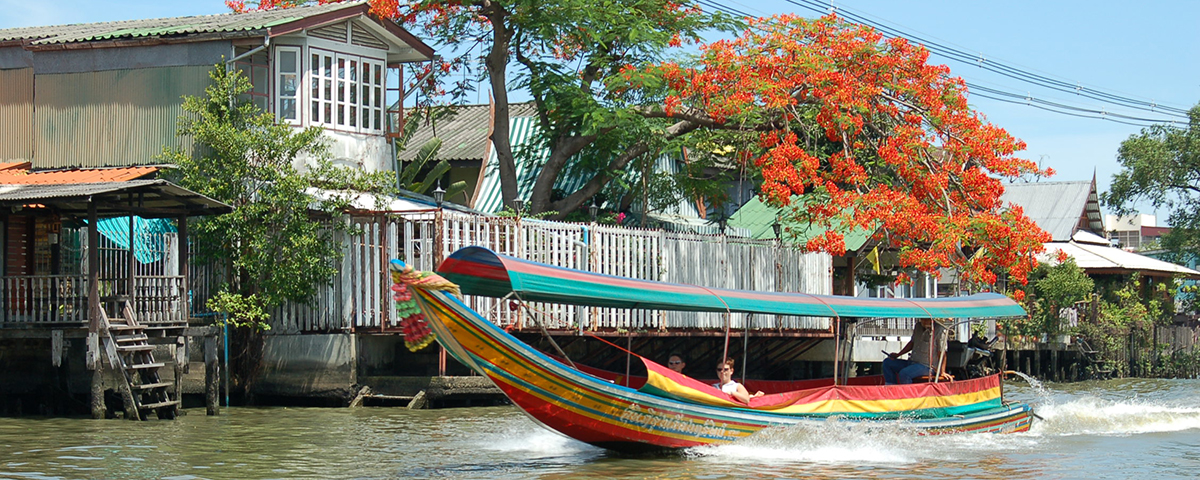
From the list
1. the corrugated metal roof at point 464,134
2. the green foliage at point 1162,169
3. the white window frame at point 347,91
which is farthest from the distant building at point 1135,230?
the white window frame at point 347,91

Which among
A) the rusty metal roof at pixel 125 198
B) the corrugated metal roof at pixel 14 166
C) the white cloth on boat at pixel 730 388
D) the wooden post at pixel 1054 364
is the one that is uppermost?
the corrugated metal roof at pixel 14 166

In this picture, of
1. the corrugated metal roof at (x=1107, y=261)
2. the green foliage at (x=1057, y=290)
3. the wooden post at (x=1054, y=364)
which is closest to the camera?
the green foliage at (x=1057, y=290)

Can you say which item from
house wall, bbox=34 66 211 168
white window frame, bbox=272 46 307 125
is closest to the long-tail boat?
white window frame, bbox=272 46 307 125

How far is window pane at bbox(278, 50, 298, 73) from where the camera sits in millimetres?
20484

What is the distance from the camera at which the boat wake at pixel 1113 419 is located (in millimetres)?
18203

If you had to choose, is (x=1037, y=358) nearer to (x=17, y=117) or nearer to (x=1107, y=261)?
(x=1107, y=261)

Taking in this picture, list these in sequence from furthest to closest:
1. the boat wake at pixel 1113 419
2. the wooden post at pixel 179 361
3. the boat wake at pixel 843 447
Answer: the boat wake at pixel 1113 419 < the wooden post at pixel 179 361 < the boat wake at pixel 843 447

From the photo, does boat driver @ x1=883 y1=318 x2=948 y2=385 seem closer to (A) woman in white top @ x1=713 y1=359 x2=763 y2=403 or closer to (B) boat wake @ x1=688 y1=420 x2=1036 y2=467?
(B) boat wake @ x1=688 y1=420 x2=1036 y2=467

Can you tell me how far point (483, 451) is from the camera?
13734 mm

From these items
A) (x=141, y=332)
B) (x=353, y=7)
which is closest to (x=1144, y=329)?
(x=353, y=7)

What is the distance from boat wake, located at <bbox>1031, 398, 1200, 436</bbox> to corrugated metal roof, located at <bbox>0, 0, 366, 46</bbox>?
1235cm

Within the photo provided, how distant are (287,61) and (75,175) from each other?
358cm

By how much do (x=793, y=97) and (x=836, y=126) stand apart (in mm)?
984

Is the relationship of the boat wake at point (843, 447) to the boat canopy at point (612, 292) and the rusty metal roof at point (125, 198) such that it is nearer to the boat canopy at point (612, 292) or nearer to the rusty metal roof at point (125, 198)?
the boat canopy at point (612, 292)
